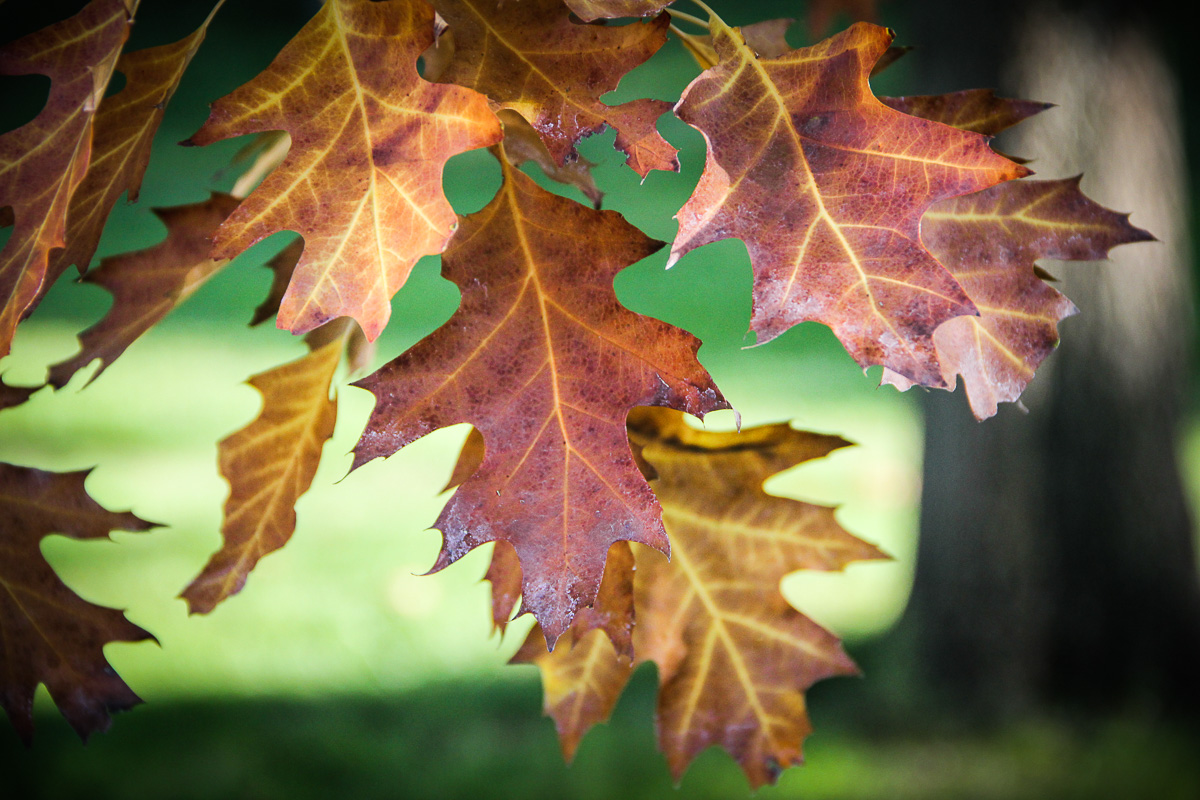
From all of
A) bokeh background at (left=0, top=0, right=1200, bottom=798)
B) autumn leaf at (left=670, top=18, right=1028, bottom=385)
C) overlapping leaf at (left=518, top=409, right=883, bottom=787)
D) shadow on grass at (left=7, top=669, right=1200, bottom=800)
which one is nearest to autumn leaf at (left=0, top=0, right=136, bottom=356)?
autumn leaf at (left=670, top=18, right=1028, bottom=385)

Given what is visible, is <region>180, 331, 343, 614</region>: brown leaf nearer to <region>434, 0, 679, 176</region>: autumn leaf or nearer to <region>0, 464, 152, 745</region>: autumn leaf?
<region>0, 464, 152, 745</region>: autumn leaf

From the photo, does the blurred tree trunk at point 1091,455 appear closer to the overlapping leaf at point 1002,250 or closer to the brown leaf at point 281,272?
the overlapping leaf at point 1002,250

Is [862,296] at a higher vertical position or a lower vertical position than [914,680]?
higher

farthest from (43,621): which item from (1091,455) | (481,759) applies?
(1091,455)

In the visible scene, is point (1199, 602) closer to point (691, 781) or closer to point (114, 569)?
point (691, 781)

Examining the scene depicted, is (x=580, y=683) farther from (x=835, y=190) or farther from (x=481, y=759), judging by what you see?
(x=481, y=759)

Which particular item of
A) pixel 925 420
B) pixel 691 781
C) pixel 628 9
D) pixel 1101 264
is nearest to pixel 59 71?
pixel 628 9
